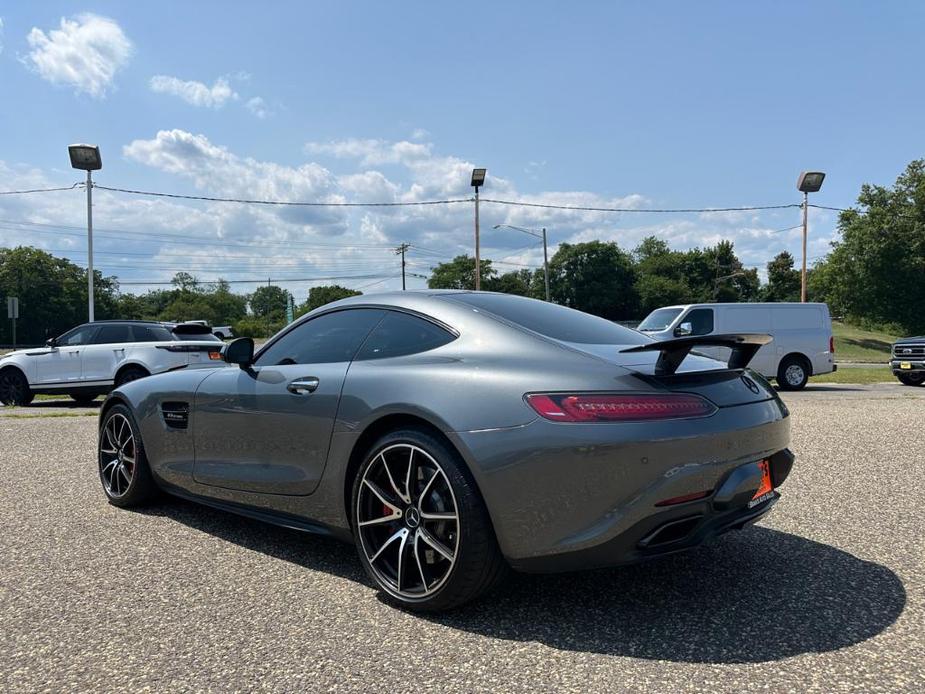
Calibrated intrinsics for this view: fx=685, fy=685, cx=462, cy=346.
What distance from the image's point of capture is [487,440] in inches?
99.1

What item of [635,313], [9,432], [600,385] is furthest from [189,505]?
[635,313]

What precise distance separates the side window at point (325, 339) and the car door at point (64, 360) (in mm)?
9714

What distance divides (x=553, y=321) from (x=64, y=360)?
37.4 feet

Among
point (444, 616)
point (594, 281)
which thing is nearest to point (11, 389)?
point (444, 616)

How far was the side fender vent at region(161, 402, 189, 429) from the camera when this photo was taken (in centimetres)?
393

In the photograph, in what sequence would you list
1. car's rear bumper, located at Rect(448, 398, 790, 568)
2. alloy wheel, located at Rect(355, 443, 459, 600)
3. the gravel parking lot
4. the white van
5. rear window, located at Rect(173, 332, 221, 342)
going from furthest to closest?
1. the white van
2. rear window, located at Rect(173, 332, 221, 342)
3. alloy wheel, located at Rect(355, 443, 459, 600)
4. car's rear bumper, located at Rect(448, 398, 790, 568)
5. the gravel parking lot

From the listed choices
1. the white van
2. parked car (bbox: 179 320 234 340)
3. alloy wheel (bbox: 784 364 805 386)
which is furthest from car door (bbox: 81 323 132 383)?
alloy wheel (bbox: 784 364 805 386)

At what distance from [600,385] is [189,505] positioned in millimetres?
3259

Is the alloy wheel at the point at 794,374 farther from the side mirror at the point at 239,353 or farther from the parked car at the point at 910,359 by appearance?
the side mirror at the point at 239,353

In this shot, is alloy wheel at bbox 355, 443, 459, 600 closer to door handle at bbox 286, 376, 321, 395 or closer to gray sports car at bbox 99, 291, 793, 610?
gray sports car at bbox 99, 291, 793, 610

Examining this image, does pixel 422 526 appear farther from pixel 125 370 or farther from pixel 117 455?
pixel 125 370

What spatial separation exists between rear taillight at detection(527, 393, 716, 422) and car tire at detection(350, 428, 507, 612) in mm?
411

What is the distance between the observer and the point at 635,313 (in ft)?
301

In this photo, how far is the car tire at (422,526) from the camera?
254 centimetres
